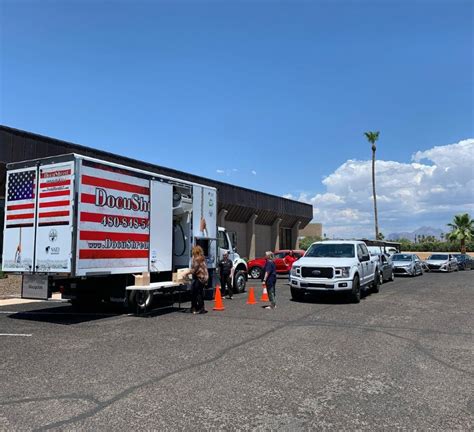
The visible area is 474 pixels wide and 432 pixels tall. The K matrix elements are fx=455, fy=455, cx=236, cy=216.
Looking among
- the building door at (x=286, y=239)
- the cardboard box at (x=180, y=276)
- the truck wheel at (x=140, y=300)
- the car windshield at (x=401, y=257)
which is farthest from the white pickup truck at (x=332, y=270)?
the building door at (x=286, y=239)

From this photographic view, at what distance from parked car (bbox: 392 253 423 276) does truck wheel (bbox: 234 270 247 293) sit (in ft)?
47.5

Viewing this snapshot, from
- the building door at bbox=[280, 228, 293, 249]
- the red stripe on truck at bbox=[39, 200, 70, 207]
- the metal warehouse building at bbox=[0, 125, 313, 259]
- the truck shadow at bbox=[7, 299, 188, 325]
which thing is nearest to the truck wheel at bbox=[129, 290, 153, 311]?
the truck shadow at bbox=[7, 299, 188, 325]

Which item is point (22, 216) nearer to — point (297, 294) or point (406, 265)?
point (297, 294)

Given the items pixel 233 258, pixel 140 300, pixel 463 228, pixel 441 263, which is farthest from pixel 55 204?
pixel 463 228

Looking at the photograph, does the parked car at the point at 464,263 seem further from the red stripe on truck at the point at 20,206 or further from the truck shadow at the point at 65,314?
the red stripe on truck at the point at 20,206

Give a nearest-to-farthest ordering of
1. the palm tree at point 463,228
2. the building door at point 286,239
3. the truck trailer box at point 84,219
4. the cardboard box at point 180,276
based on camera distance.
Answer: the truck trailer box at point 84,219 → the cardboard box at point 180,276 → the building door at point 286,239 → the palm tree at point 463,228

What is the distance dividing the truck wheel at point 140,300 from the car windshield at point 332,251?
18.9 feet

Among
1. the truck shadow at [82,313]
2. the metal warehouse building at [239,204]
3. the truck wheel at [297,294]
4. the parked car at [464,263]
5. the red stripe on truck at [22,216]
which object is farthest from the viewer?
the parked car at [464,263]

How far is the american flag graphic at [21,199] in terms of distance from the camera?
10617 millimetres

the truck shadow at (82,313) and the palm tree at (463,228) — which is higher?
the palm tree at (463,228)

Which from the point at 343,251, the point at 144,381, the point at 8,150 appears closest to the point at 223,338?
the point at 144,381

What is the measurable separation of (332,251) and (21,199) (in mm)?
9392

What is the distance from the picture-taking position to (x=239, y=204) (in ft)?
113

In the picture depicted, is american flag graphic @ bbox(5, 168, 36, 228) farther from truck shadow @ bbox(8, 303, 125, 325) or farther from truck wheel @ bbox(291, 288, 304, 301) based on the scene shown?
truck wheel @ bbox(291, 288, 304, 301)
